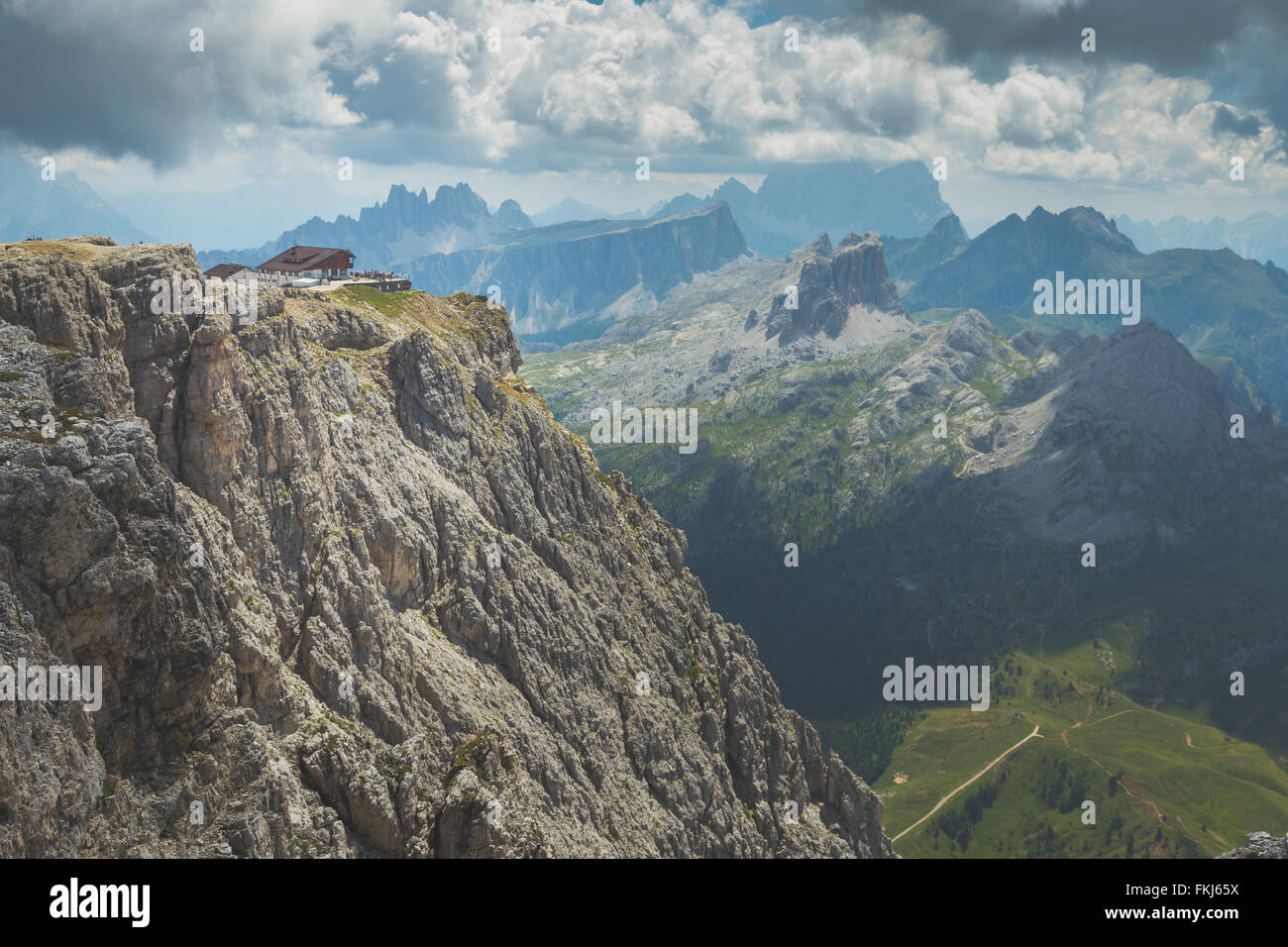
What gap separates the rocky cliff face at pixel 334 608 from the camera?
45.8 metres

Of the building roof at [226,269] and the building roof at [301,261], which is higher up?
the building roof at [301,261]

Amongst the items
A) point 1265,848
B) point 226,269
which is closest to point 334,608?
point 1265,848

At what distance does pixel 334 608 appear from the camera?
7294 cm

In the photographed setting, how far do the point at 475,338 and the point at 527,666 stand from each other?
57444 mm

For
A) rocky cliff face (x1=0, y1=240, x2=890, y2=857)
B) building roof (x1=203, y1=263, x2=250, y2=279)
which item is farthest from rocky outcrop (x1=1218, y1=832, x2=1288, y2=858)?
building roof (x1=203, y1=263, x2=250, y2=279)

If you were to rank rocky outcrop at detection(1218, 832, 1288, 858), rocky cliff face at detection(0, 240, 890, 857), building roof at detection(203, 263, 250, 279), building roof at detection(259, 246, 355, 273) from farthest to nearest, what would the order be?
building roof at detection(259, 246, 355, 273) → building roof at detection(203, 263, 250, 279) → rocky outcrop at detection(1218, 832, 1288, 858) → rocky cliff face at detection(0, 240, 890, 857)

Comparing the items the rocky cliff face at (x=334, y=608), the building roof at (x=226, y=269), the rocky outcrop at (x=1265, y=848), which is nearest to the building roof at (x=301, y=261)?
the building roof at (x=226, y=269)

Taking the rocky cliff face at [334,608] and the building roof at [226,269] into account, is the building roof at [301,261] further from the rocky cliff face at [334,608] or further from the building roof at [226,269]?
the rocky cliff face at [334,608]

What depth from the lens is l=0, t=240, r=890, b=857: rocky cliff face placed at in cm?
4578

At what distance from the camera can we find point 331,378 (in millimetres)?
91750

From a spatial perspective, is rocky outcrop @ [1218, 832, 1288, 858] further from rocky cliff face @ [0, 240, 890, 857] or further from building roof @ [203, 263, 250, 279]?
building roof @ [203, 263, 250, 279]
